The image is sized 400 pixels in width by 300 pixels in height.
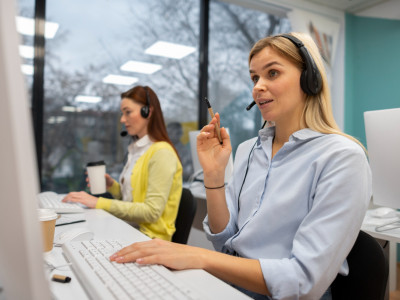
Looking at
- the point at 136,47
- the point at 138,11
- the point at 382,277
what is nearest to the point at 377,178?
the point at 382,277

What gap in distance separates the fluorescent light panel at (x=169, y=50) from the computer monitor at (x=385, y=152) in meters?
2.10

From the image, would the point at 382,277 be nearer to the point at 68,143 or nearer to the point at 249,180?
the point at 249,180

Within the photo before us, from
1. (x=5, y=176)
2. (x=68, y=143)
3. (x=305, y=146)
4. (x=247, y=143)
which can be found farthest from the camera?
(x=68, y=143)

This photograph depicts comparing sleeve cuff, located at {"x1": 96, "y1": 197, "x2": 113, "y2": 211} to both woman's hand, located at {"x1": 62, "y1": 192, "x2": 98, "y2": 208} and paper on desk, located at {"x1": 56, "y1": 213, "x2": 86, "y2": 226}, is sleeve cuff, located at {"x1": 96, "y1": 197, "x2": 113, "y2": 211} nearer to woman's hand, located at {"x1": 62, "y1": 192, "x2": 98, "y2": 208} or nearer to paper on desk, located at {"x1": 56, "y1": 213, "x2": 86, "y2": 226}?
woman's hand, located at {"x1": 62, "y1": 192, "x2": 98, "y2": 208}

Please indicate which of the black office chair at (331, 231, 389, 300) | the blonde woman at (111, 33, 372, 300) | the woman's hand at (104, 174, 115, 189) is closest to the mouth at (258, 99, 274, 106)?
the blonde woman at (111, 33, 372, 300)

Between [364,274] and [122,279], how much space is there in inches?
22.2

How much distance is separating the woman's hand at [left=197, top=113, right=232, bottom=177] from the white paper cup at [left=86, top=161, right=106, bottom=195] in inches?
32.8

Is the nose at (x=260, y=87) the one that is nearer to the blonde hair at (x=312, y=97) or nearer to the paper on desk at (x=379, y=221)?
the blonde hair at (x=312, y=97)

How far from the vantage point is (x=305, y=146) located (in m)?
0.87

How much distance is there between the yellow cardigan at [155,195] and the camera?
1.49 m

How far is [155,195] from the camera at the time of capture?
1495mm

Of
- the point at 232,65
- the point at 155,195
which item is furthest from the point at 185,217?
the point at 232,65

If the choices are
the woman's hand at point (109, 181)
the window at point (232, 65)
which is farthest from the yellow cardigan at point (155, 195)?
the window at point (232, 65)

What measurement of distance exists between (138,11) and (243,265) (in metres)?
2.77
